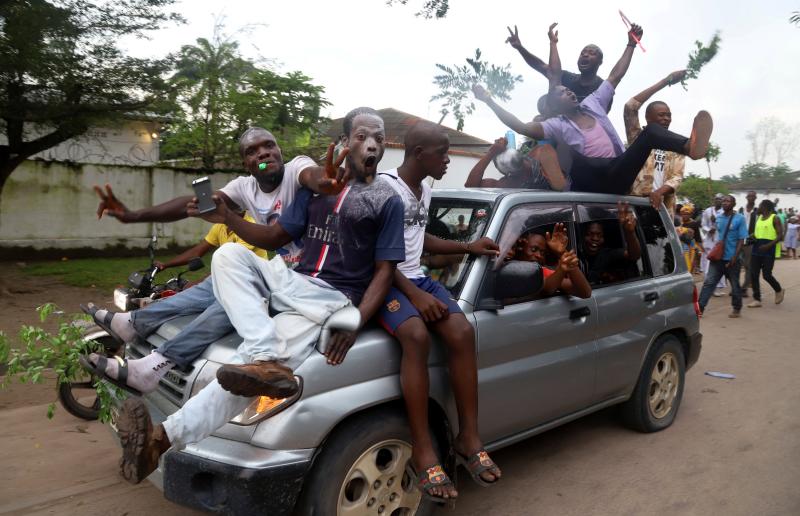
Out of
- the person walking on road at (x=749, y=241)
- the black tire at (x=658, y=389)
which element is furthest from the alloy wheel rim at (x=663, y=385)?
the person walking on road at (x=749, y=241)

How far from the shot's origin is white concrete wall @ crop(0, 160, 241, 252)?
445 inches

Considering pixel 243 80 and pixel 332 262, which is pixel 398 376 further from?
pixel 243 80

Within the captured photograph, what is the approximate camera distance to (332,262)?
3.06m

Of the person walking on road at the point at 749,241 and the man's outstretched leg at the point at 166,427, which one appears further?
the person walking on road at the point at 749,241

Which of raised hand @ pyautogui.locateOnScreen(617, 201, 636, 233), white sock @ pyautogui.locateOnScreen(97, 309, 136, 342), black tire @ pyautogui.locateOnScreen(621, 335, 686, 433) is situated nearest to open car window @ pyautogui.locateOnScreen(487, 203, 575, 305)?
raised hand @ pyautogui.locateOnScreen(617, 201, 636, 233)

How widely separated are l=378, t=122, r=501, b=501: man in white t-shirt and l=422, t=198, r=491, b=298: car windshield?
83mm

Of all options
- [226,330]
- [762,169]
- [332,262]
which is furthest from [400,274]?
[762,169]

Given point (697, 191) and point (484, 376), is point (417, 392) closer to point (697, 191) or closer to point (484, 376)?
point (484, 376)

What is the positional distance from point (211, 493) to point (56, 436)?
8.22ft

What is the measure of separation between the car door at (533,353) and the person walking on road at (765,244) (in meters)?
8.04

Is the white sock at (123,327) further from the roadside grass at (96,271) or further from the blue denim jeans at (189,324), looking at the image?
the roadside grass at (96,271)

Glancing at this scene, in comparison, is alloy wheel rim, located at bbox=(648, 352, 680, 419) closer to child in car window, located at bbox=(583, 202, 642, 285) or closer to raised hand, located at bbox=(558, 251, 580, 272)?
child in car window, located at bbox=(583, 202, 642, 285)

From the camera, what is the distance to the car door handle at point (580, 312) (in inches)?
153

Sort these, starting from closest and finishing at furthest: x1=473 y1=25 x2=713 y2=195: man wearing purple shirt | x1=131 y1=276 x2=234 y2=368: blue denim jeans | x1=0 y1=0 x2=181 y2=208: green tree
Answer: x1=131 y1=276 x2=234 y2=368: blue denim jeans
x1=473 y1=25 x2=713 y2=195: man wearing purple shirt
x1=0 y1=0 x2=181 y2=208: green tree
